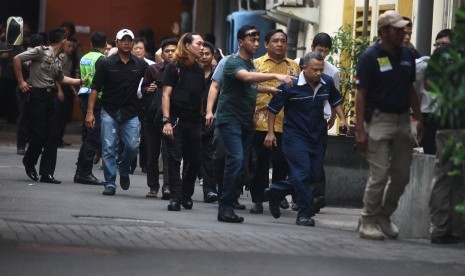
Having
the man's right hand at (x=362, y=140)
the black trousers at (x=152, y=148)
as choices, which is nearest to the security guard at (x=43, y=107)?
the black trousers at (x=152, y=148)

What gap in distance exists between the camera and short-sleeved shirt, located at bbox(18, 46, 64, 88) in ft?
63.6

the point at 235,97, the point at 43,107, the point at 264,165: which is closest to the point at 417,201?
the point at 235,97

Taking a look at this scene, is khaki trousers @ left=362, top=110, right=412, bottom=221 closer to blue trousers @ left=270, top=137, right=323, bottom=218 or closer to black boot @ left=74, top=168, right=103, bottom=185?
blue trousers @ left=270, top=137, right=323, bottom=218

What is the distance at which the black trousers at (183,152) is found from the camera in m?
15.5

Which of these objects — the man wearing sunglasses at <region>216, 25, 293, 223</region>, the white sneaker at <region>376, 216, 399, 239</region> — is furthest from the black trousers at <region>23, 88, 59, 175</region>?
the white sneaker at <region>376, 216, 399, 239</region>

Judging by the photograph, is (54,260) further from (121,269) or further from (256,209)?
(256,209)

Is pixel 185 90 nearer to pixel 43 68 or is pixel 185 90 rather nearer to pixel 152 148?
pixel 152 148

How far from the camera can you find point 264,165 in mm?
16234

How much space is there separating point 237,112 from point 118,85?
337 centimetres

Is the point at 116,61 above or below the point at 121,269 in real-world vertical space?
above

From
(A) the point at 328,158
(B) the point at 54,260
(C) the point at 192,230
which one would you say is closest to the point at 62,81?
(A) the point at 328,158

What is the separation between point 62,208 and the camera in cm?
1481

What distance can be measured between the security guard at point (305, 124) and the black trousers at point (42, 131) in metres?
4.93

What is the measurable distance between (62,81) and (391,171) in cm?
727
